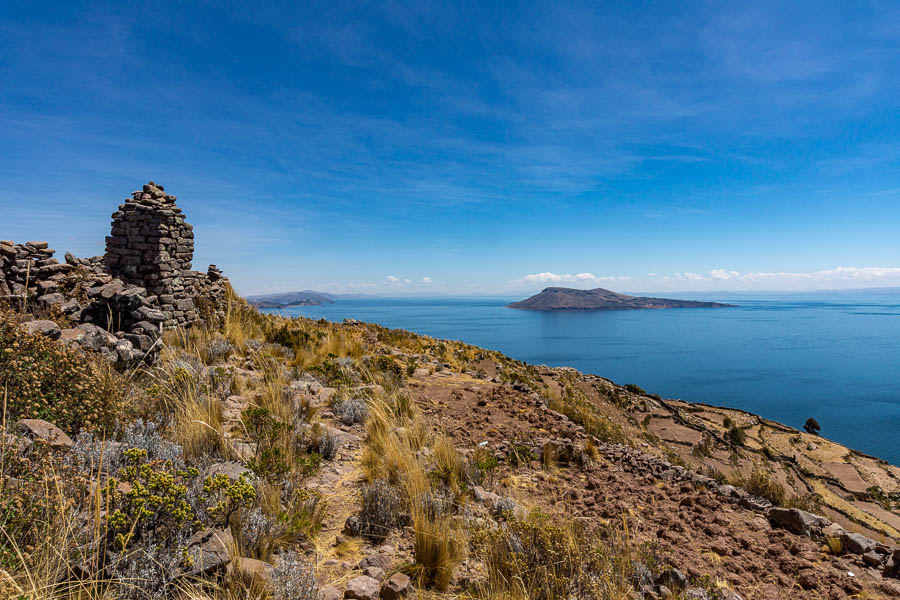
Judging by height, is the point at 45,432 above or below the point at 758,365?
above

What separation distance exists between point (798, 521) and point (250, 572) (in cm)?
581

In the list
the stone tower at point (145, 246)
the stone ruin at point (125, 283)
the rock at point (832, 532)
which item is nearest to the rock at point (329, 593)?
the rock at point (832, 532)

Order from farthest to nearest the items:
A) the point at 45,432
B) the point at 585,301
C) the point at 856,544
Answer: the point at 585,301 → the point at 856,544 → the point at 45,432

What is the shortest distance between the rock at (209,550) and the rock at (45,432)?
1.55 m

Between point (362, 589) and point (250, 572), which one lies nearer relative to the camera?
point (250, 572)

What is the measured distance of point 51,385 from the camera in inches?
158

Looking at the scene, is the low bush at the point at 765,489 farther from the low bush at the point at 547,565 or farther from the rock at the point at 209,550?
the rock at the point at 209,550

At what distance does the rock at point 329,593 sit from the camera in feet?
8.79

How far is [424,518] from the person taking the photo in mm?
3266

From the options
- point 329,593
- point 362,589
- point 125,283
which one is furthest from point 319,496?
point 125,283

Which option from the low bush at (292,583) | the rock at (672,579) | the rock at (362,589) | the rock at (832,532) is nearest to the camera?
the low bush at (292,583)

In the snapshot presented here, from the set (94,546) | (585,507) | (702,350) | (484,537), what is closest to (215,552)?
(94,546)

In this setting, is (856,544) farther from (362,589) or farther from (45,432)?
(45,432)

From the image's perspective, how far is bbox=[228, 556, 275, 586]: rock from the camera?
96.3 inches
